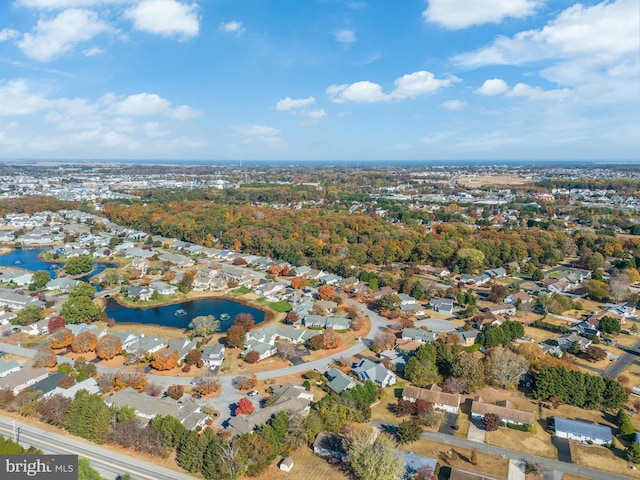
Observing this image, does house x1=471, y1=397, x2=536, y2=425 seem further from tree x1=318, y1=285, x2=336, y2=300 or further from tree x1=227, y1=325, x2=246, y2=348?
tree x1=318, y1=285, x2=336, y2=300

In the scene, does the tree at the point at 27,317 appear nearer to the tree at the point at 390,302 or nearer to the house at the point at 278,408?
the house at the point at 278,408

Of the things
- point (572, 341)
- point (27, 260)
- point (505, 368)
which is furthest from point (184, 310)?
point (27, 260)

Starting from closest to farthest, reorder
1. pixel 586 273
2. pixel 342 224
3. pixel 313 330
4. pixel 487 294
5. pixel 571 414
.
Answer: pixel 571 414
pixel 313 330
pixel 487 294
pixel 586 273
pixel 342 224

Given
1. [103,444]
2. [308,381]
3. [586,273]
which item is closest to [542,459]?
[308,381]

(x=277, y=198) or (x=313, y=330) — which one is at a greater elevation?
(x=277, y=198)

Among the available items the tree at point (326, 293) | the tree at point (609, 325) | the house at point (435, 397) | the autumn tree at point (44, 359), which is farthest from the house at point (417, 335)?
the autumn tree at point (44, 359)

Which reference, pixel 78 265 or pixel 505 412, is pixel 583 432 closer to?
pixel 505 412

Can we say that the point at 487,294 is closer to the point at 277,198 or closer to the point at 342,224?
the point at 342,224
